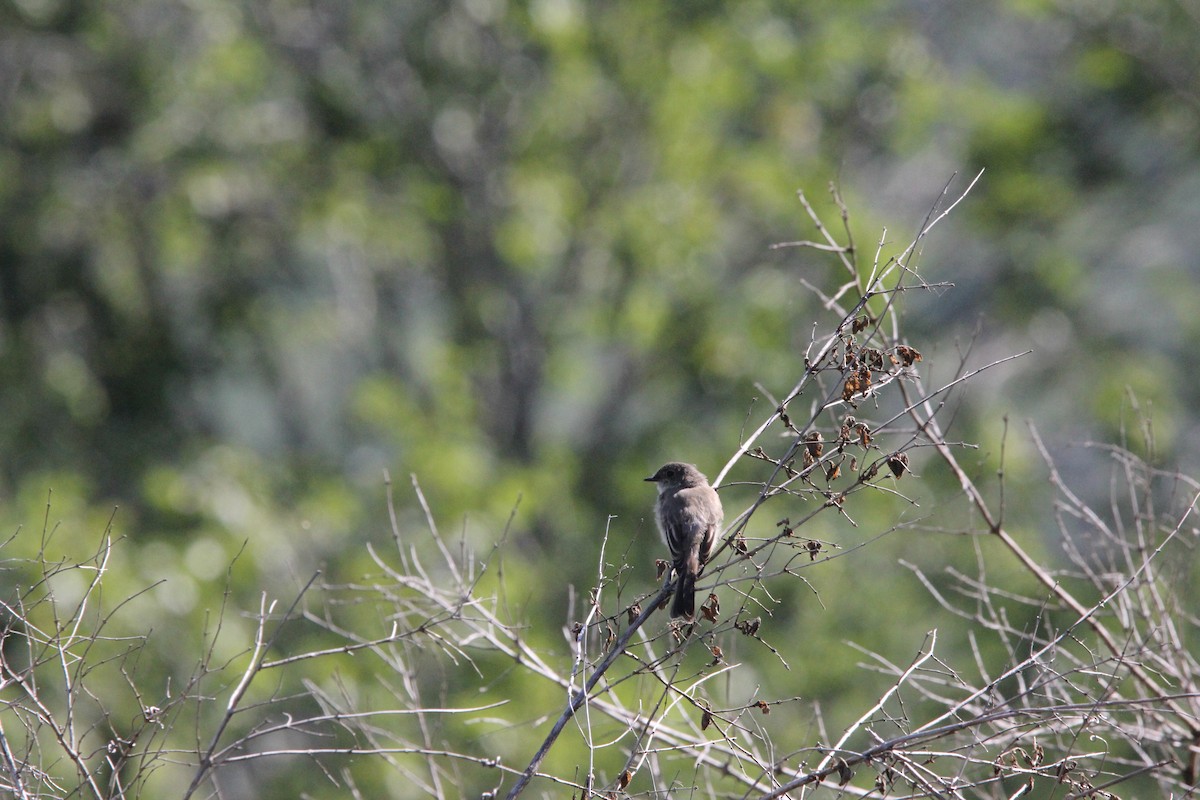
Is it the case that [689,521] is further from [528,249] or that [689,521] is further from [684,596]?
[528,249]

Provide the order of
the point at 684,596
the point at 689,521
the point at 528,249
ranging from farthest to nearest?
the point at 528,249, the point at 689,521, the point at 684,596

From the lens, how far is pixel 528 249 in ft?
35.9

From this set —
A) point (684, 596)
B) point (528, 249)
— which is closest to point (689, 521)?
point (684, 596)

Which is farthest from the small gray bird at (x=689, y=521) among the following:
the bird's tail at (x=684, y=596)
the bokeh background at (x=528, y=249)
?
the bokeh background at (x=528, y=249)

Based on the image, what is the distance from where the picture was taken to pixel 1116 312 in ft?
43.2

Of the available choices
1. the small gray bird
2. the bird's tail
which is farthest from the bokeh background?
the bird's tail

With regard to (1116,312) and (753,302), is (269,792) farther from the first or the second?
(1116,312)

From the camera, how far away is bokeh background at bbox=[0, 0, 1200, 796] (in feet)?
35.1

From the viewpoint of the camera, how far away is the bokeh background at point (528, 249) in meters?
10.7

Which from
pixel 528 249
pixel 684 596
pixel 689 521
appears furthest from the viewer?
pixel 528 249

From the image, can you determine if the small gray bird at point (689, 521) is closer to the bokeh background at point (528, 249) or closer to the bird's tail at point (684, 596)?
the bird's tail at point (684, 596)

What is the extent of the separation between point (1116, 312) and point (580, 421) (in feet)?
19.0

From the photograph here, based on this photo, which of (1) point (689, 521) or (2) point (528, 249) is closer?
(1) point (689, 521)

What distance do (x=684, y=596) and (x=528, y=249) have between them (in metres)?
6.90
